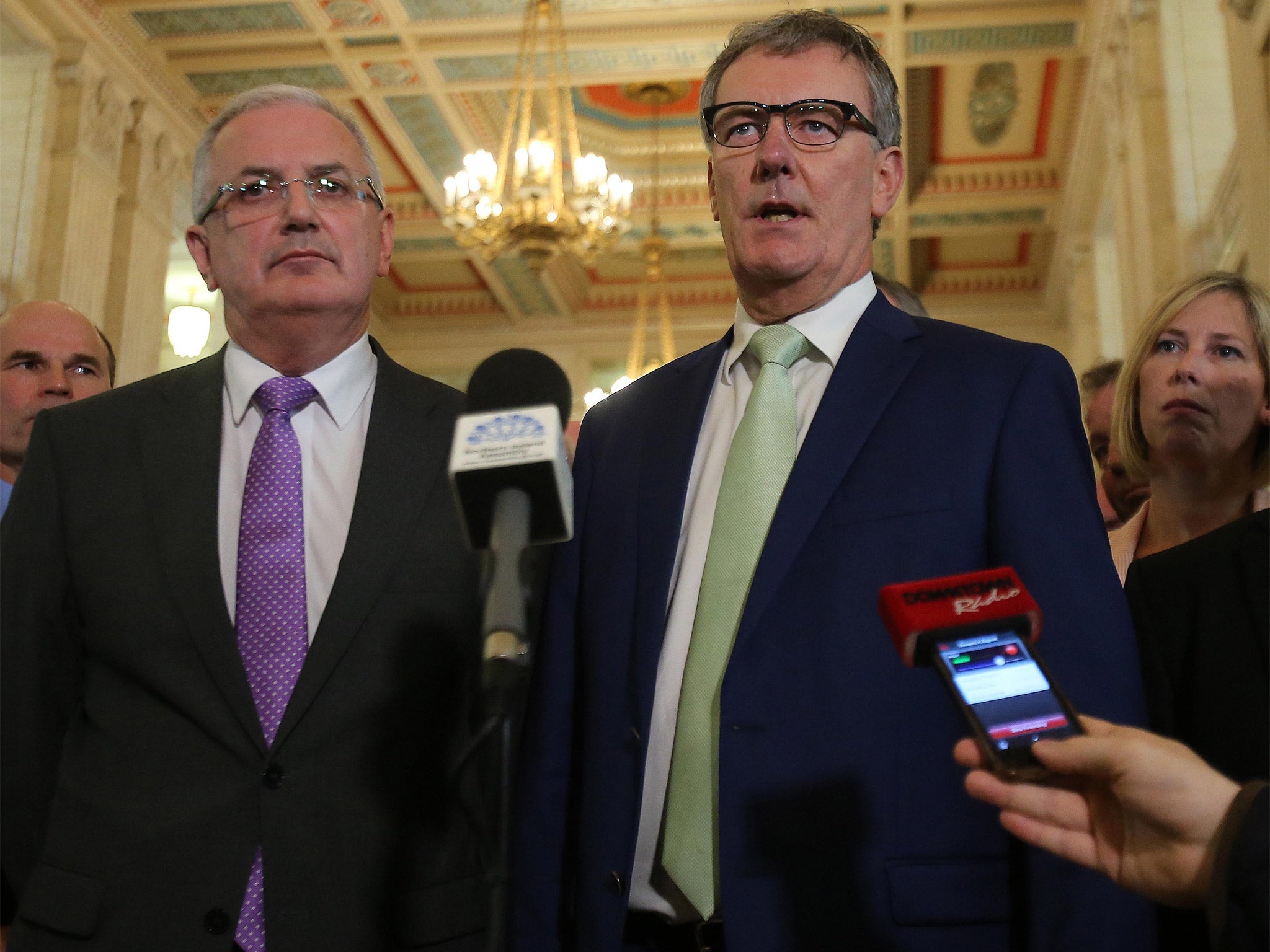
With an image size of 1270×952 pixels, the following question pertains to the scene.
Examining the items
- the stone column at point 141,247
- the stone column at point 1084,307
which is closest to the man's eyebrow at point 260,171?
the stone column at point 141,247

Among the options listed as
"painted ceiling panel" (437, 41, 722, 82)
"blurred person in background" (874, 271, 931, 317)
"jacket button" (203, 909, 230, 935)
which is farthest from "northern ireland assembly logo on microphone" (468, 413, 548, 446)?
"painted ceiling panel" (437, 41, 722, 82)

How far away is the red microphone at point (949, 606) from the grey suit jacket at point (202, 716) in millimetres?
553

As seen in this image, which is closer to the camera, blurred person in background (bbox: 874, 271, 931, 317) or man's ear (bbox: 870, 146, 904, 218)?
man's ear (bbox: 870, 146, 904, 218)

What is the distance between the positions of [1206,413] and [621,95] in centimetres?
827

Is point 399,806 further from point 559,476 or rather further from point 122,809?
point 559,476

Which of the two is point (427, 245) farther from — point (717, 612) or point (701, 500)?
point (717, 612)

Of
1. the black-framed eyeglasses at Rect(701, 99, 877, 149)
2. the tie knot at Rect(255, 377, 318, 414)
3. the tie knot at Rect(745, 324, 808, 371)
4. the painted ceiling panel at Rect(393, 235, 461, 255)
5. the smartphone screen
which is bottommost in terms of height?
the smartphone screen

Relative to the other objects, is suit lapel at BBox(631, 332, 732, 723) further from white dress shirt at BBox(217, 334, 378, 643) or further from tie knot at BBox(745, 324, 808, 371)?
white dress shirt at BBox(217, 334, 378, 643)

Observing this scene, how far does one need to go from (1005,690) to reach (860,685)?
1.19ft

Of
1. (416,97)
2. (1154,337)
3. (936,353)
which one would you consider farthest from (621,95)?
(936,353)

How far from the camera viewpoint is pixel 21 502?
1684 mm

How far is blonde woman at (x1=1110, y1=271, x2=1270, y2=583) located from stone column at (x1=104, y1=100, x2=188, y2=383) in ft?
24.5

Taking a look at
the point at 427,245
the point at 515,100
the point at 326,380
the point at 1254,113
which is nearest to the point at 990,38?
the point at 515,100

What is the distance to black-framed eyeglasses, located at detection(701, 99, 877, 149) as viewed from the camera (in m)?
1.74
